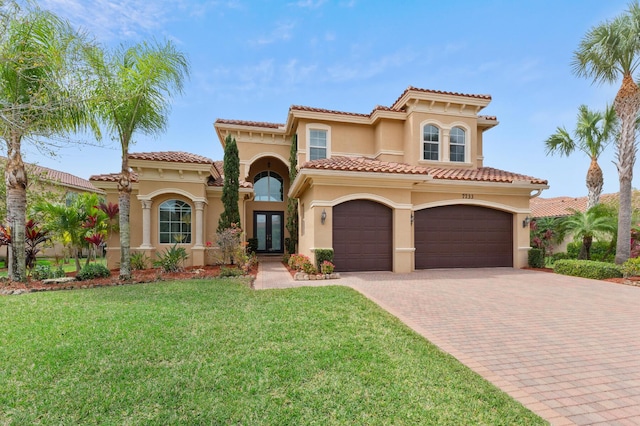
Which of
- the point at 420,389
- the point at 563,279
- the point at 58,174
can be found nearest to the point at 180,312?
the point at 420,389

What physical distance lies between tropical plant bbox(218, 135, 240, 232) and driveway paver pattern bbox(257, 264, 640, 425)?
5.15m

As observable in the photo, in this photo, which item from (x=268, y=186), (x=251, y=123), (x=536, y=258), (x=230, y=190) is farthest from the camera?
(x=268, y=186)

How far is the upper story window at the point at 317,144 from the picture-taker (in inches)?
625

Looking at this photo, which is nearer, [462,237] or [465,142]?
[462,237]

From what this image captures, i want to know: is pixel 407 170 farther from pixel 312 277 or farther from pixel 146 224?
pixel 146 224

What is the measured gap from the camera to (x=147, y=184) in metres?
13.0

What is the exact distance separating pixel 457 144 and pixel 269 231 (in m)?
12.7

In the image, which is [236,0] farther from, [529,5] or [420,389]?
[420,389]

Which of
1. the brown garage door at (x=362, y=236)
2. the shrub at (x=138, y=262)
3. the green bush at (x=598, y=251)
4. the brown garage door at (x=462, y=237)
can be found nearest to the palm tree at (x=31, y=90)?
the shrub at (x=138, y=262)

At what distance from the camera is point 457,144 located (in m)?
15.5

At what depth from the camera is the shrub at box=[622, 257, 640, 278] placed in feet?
33.6

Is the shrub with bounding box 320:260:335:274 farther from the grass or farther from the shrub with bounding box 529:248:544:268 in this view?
the shrub with bounding box 529:248:544:268

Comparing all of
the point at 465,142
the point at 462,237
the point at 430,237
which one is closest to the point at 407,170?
the point at 430,237

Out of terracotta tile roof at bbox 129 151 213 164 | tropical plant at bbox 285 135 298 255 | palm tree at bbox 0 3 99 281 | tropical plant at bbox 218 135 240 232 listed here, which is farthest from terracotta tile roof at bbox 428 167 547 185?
palm tree at bbox 0 3 99 281
